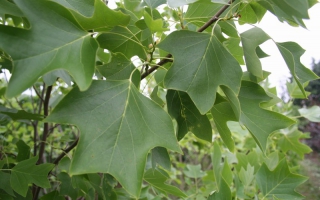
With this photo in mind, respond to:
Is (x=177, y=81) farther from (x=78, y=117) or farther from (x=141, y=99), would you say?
(x=78, y=117)

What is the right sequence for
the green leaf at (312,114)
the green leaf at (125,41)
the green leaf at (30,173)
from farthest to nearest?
1. the green leaf at (312,114)
2. the green leaf at (30,173)
3. the green leaf at (125,41)

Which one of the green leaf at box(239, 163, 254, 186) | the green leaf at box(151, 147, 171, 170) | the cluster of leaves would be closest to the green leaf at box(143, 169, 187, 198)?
the cluster of leaves

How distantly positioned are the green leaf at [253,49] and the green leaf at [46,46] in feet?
1.41

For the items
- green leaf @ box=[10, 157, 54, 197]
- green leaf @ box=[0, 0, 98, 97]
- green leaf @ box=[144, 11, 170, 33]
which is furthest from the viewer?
green leaf @ box=[10, 157, 54, 197]

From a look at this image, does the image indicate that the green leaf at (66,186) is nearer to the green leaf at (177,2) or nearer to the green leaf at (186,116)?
the green leaf at (186,116)

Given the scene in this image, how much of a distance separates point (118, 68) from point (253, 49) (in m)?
0.39

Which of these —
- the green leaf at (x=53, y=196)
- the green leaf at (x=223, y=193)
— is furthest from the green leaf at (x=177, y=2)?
the green leaf at (x=53, y=196)

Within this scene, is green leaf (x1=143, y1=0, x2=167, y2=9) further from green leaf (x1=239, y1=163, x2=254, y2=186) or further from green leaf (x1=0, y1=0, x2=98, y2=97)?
green leaf (x1=239, y1=163, x2=254, y2=186)

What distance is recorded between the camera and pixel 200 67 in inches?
30.9

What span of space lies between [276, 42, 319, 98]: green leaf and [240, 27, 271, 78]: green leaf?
0.21 feet

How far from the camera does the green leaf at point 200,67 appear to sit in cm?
77

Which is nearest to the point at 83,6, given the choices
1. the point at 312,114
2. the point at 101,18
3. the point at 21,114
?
the point at 101,18

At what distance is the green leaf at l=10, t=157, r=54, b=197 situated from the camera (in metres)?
0.97

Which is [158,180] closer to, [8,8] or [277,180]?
[277,180]
